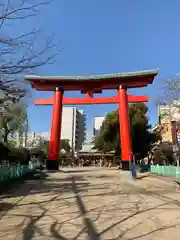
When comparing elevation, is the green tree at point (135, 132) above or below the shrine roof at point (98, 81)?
below

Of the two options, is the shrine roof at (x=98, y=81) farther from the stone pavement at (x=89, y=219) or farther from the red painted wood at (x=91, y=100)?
the stone pavement at (x=89, y=219)

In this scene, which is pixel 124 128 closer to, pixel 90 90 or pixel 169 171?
pixel 90 90

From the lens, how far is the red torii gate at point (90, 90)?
30.8 metres

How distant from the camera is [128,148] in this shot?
29984 mm

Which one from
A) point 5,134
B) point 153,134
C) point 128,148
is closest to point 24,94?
point 128,148

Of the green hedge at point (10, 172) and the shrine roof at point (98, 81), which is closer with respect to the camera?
the green hedge at point (10, 172)

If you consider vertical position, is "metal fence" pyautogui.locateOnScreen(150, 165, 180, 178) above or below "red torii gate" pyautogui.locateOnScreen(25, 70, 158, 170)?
below

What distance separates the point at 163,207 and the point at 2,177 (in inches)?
395

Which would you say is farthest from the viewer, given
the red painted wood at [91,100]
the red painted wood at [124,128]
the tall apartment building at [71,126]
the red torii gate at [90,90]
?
the tall apartment building at [71,126]

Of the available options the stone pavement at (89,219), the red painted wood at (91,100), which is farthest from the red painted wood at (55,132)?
the stone pavement at (89,219)

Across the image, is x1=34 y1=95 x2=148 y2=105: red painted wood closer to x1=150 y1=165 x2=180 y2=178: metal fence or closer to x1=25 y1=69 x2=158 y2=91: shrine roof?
x1=25 y1=69 x2=158 y2=91: shrine roof

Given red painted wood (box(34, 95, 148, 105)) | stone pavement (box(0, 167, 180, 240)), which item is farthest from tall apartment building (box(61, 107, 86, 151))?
stone pavement (box(0, 167, 180, 240))

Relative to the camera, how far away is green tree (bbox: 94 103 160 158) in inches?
1519

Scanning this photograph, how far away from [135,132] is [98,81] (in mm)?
10175
